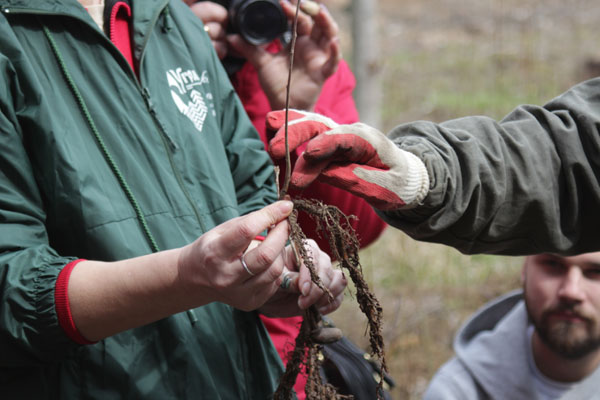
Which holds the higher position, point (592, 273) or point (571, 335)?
point (592, 273)

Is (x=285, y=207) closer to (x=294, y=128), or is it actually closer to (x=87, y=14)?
(x=294, y=128)

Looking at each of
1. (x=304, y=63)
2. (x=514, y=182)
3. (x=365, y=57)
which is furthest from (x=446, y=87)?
(x=514, y=182)

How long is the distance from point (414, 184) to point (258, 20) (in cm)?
89

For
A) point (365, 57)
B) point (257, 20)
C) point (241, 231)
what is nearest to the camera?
point (241, 231)

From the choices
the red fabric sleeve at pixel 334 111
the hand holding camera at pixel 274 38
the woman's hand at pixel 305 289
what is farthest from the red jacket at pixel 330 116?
the woman's hand at pixel 305 289

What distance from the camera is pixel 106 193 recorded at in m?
1.28

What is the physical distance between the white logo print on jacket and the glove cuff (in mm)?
522

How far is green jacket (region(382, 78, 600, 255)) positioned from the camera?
1.52 metres

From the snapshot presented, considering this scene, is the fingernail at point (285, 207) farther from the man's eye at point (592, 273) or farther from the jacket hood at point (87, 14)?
the man's eye at point (592, 273)

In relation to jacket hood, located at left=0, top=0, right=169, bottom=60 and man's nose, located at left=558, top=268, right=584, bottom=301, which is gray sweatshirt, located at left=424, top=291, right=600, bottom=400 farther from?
jacket hood, located at left=0, top=0, right=169, bottom=60

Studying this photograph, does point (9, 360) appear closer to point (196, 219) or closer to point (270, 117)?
point (196, 219)

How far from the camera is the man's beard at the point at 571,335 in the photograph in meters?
2.54

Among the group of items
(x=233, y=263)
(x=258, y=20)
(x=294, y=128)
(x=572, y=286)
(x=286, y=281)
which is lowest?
(x=572, y=286)

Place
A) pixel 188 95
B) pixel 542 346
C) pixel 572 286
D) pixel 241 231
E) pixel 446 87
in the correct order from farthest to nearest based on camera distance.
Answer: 1. pixel 446 87
2. pixel 542 346
3. pixel 572 286
4. pixel 188 95
5. pixel 241 231
